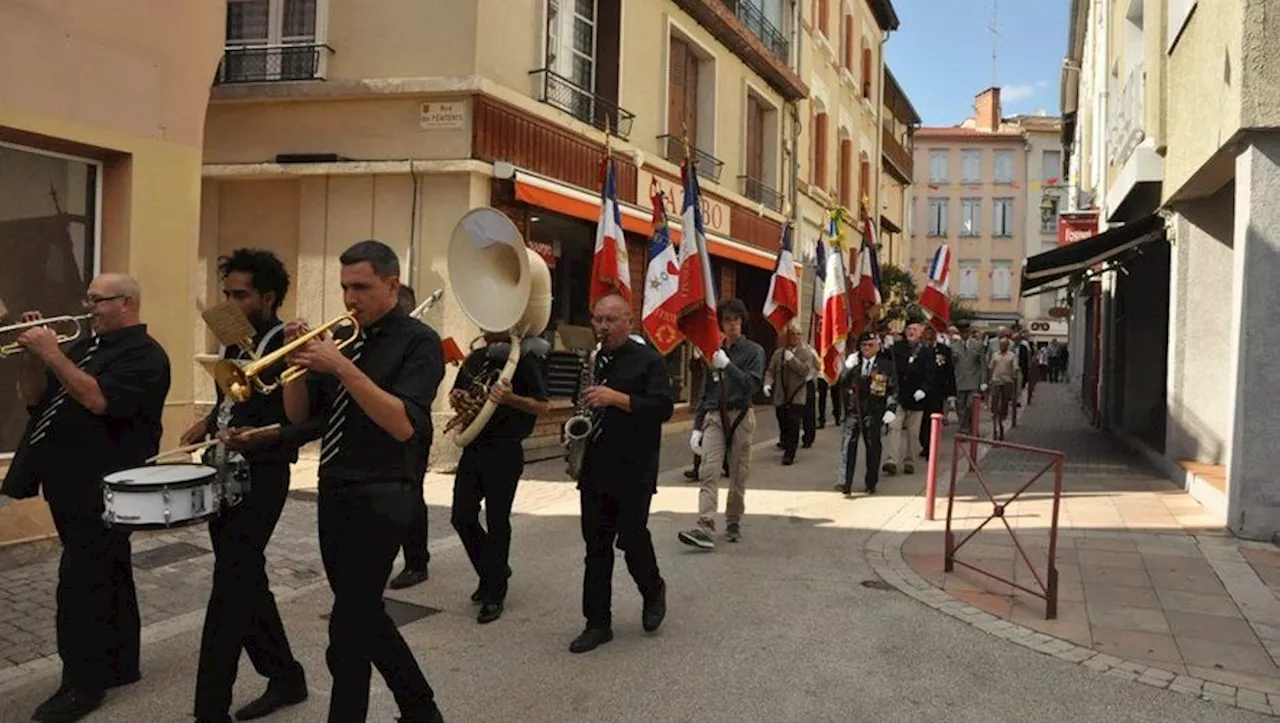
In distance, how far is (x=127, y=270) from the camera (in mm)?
6664

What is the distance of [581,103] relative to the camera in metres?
12.3

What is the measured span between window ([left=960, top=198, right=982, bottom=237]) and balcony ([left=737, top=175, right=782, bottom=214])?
129 ft

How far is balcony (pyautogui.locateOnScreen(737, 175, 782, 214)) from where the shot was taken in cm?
1721

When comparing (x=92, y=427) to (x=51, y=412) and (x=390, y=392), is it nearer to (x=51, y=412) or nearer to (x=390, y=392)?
(x=51, y=412)

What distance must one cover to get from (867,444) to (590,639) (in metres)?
5.62

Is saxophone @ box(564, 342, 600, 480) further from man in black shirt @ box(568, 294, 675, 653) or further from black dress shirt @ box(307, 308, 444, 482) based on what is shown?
black dress shirt @ box(307, 308, 444, 482)

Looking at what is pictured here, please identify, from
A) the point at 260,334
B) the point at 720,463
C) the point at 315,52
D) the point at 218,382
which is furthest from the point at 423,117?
the point at 218,382

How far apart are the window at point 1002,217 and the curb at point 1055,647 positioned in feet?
170

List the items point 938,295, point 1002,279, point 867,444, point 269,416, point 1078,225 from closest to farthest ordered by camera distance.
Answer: point 269,416 < point 867,444 < point 938,295 < point 1078,225 < point 1002,279

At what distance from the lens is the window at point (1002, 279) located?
5388cm

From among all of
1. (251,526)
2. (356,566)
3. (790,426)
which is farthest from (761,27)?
(356,566)

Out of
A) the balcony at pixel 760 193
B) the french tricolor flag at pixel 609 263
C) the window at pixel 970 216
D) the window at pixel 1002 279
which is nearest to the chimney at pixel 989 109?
the window at pixel 970 216

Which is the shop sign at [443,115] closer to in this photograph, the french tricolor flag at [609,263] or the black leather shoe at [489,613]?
the french tricolor flag at [609,263]

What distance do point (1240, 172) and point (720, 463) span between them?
5007 millimetres
